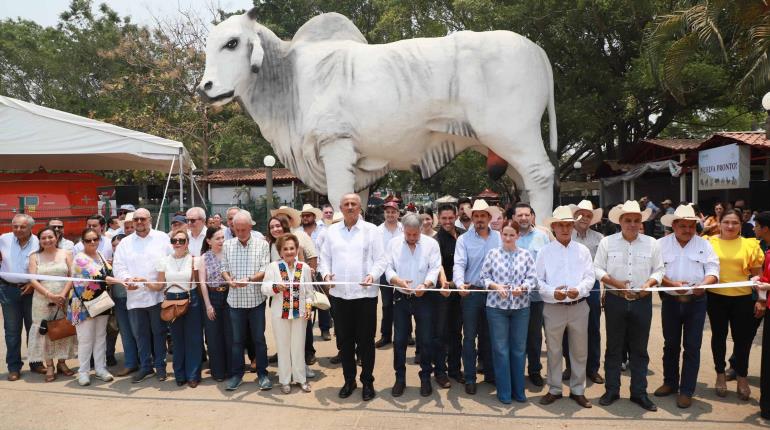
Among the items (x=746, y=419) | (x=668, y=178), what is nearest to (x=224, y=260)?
(x=746, y=419)

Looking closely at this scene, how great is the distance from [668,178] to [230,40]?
50.5 feet

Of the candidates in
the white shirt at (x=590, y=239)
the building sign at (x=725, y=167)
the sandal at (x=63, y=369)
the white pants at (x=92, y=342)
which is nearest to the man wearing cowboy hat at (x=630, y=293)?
the white shirt at (x=590, y=239)

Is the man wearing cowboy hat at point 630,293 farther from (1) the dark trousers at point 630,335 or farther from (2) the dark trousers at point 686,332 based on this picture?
(2) the dark trousers at point 686,332

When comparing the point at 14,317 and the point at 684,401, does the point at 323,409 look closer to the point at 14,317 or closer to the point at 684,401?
the point at 684,401

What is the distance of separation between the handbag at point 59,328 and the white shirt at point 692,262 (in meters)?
5.51

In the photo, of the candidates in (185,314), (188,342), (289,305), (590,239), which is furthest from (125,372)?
(590,239)

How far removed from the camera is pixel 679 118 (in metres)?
23.3

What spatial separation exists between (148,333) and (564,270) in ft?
13.0

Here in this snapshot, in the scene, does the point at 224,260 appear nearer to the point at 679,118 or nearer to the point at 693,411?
the point at 693,411

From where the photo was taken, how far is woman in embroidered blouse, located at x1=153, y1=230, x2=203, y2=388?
5535 millimetres

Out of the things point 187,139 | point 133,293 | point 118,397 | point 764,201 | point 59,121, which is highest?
point 187,139

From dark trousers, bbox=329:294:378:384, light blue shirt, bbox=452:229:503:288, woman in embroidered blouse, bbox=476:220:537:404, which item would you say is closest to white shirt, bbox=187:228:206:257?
dark trousers, bbox=329:294:378:384

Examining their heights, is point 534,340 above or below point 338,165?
below

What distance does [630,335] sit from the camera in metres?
4.92
